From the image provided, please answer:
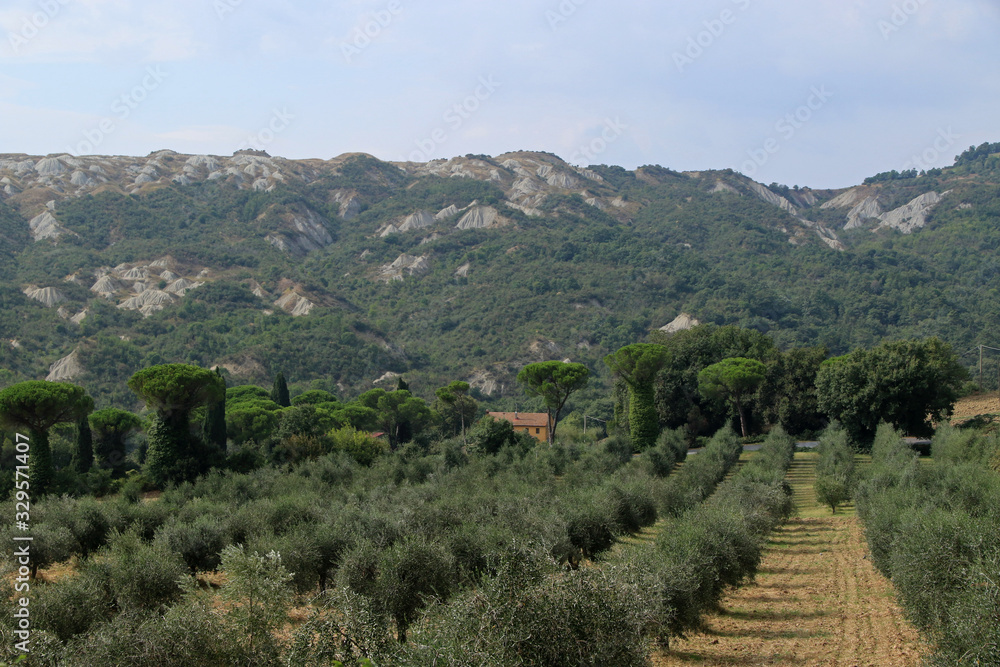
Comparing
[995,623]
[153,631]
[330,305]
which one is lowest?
[995,623]

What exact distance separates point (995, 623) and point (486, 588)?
593 cm

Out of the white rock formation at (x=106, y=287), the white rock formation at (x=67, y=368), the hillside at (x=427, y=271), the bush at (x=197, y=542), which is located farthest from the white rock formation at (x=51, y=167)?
the bush at (x=197, y=542)

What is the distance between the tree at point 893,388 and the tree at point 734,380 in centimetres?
731

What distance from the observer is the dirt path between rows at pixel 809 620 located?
1188cm

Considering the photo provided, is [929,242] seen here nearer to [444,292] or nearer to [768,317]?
[768,317]

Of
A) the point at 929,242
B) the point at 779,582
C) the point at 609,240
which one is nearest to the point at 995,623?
the point at 779,582

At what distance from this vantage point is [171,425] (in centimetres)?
3256

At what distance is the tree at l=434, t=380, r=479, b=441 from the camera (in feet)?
180

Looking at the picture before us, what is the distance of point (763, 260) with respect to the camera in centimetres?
13538

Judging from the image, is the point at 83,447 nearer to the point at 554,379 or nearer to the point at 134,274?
the point at 554,379

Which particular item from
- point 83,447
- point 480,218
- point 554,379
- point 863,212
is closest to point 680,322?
point 554,379

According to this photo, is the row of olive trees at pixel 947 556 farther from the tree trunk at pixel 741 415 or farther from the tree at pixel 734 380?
the tree trunk at pixel 741 415

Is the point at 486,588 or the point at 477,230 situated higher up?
the point at 477,230

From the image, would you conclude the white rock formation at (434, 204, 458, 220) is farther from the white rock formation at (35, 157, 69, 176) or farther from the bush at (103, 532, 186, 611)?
the bush at (103, 532, 186, 611)
